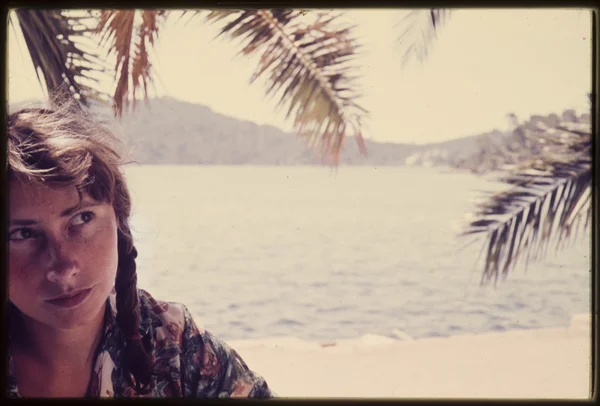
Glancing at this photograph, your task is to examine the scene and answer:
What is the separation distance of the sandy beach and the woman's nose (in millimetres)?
677

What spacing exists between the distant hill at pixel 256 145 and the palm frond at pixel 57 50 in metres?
0.21

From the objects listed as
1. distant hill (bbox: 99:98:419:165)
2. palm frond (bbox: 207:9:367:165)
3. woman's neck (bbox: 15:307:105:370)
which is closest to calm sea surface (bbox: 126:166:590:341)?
distant hill (bbox: 99:98:419:165)

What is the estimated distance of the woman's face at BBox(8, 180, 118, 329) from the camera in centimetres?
221

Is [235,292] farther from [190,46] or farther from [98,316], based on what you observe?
[190,46]

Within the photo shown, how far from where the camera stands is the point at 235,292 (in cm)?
272

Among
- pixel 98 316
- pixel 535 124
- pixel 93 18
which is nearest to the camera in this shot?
pixel 98 316

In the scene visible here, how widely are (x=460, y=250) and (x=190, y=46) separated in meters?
1.30

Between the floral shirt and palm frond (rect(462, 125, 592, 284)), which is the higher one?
palm frond (rect(462, 125, 592, 284))

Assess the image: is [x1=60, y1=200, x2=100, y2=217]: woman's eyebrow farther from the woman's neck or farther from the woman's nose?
the woman's neck

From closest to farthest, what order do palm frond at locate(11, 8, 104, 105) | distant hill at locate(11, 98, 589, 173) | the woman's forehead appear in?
1. the woman's forehead
2. palm frond at locate(11, 8, 104, 105)
3. distant hill at locate(11, 98, 589, 173)

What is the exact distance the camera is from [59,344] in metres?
2.24

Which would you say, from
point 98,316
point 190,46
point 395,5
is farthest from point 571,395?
point 190,46

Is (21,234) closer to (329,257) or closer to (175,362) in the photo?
(175,362)

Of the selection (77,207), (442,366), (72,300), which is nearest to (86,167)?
(77,207)
